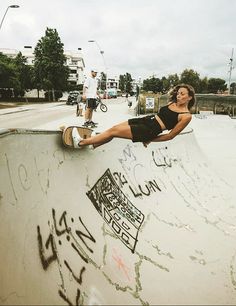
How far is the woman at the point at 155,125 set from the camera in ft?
13.0

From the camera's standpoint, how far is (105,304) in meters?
2.57

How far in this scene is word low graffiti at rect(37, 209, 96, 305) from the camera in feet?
7.64

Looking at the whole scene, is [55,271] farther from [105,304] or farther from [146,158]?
[146,158]

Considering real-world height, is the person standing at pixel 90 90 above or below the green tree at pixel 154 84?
above

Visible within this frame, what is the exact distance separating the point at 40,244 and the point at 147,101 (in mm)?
21172

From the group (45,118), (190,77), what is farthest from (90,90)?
(190,77)

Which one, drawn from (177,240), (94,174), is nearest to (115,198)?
(94,174)

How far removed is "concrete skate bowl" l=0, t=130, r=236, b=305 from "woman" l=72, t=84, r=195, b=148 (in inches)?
12.2

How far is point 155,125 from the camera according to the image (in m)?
4.10

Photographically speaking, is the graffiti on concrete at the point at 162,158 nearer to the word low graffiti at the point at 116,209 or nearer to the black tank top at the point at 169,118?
the word low graffiti at the point at 116,209

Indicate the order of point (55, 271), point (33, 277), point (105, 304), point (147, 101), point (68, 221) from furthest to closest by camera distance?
1. point (147, 101)
2. point (68, 221)
3. point (105, 304)
4. point (55, 271)
5. point (33, 277)

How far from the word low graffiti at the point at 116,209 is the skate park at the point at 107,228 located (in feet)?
0.05

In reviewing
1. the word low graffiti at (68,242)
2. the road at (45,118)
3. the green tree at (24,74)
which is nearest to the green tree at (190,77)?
the green tree at (24,74)

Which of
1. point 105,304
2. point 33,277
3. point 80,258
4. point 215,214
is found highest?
point 33,277
